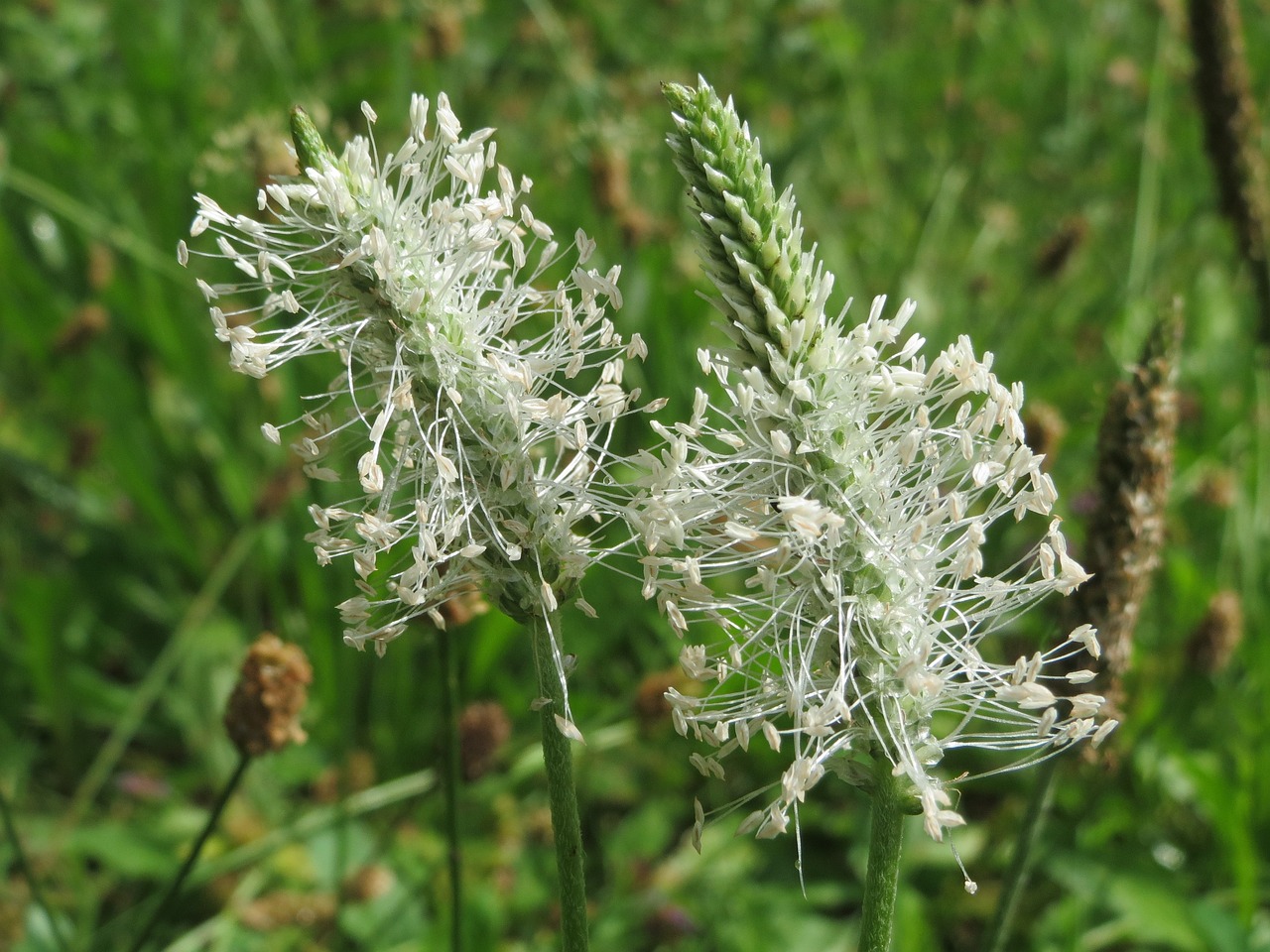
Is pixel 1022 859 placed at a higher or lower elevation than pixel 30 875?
lower

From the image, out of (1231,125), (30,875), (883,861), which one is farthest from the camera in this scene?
(1231,125)

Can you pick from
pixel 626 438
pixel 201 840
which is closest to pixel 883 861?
pixel 201 840

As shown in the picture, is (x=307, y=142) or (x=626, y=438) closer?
(x=307, y=142)

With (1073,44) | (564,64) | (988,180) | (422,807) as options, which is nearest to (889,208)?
(988,180)

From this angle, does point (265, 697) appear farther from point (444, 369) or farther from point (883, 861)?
point (883, 861)

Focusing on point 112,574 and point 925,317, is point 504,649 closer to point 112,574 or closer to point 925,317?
point 112,574

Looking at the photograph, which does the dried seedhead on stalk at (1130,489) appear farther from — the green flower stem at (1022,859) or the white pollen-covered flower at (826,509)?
the white pollen-covered flower at (826,509)
